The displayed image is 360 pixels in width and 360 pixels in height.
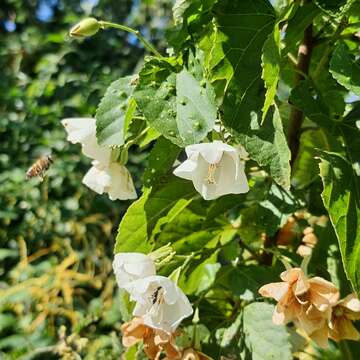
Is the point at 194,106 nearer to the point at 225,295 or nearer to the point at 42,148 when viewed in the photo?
the point at 225,295

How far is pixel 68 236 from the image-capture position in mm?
2629

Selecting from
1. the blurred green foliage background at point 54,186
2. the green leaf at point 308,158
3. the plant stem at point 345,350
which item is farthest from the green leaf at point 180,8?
the blurred green foliage background at point 54,186

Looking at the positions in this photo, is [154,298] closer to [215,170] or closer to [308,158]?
[215,170]

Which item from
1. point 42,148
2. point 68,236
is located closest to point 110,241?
point 68,236

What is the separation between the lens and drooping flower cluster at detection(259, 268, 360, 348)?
2.28 ft

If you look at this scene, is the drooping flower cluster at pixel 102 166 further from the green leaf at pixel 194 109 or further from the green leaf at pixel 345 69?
the green leaf at pixel 345 69

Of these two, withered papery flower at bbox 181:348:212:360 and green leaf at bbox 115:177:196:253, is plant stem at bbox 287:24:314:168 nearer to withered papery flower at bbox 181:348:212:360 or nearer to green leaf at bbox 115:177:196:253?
green leaf at bbox 115:177:196:253

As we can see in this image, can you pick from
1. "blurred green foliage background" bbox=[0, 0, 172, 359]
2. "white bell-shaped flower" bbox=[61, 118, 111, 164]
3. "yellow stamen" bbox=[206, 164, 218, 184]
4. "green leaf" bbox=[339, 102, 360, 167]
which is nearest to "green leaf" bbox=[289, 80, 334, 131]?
"green leaf" bbox=[339, 102, 360, 167]

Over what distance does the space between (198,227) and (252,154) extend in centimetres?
24

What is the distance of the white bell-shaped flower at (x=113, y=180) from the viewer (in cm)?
82

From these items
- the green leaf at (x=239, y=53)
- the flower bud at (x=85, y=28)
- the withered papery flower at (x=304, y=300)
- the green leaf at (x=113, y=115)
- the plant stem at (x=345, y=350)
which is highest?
the green leaf at (x=239, y=53)

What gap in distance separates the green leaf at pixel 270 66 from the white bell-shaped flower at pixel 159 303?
0.21 meters

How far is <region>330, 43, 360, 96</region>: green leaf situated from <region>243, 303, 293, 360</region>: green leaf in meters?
0.29

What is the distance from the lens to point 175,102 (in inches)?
26.8
